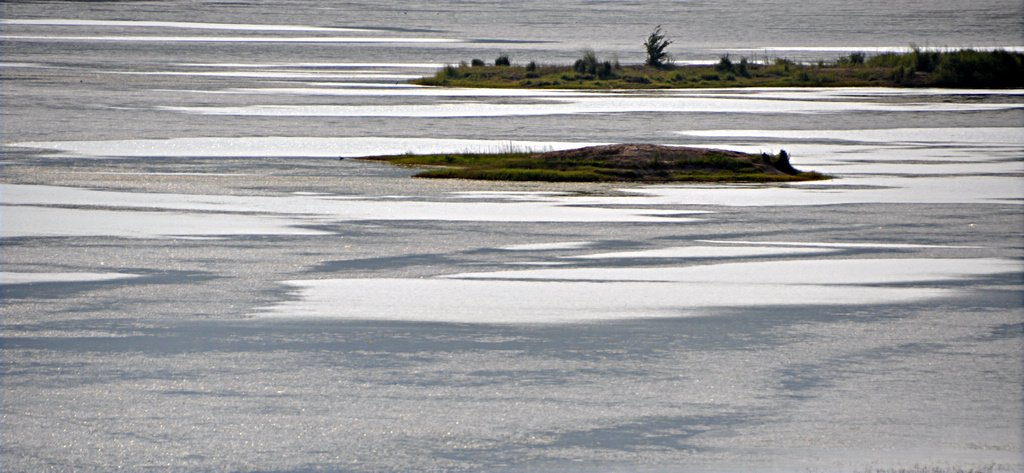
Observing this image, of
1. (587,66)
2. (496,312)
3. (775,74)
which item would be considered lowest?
(775,74)

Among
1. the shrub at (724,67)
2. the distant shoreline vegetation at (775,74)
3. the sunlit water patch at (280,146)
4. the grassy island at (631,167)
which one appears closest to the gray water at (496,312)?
the sunlit water patch at (280,146)

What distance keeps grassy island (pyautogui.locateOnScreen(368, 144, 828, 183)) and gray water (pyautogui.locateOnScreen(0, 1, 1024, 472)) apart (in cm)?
79

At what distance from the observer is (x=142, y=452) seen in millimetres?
5531

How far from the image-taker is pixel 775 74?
2056 inches

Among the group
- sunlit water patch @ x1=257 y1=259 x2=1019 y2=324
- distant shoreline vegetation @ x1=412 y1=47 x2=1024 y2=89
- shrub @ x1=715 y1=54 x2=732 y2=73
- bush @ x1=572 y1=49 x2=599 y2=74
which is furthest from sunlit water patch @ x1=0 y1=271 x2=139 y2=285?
shrub @ x1=715 y1=54 x2=732 y2=73

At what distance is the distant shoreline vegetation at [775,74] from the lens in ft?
153

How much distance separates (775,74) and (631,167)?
114 feet

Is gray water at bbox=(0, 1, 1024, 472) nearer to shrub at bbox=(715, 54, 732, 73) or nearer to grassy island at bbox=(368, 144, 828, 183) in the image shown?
grassy island at bbox=(368, 144, 828, 183)

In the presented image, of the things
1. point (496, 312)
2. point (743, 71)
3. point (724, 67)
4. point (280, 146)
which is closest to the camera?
point (496, 312)

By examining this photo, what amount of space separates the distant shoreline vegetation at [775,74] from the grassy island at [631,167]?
26.6m

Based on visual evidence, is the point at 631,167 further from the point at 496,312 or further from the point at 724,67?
the point at 724,67

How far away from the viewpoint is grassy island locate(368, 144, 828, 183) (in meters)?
18.8

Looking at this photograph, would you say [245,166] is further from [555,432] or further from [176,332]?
[555,432]

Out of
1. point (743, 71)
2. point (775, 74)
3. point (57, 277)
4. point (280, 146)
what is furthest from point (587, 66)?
point (57, 277)
